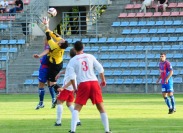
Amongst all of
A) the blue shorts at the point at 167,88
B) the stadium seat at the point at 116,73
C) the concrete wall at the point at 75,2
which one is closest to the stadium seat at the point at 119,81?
the stadium seat at the point at 116,73

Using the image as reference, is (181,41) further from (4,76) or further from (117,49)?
(4,76)

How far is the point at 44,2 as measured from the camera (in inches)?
1897

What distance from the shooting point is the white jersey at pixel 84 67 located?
16359 mm

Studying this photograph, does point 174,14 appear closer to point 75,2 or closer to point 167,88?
point 75,2

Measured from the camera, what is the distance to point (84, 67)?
1636cm

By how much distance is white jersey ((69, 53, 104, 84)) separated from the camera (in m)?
16.4

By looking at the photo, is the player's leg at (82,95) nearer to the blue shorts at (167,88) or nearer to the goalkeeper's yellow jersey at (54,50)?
the goalkeeper's yellow jersey at (54,50)

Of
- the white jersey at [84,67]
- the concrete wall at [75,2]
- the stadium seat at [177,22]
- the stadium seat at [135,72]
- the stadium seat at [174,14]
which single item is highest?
the concrete wall at [75,2]

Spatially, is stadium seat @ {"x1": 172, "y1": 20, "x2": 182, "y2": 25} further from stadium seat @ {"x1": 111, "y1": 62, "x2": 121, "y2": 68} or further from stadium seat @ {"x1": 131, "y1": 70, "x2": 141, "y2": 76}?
stadium seat @ {"x1": 131, "y1": 70, "x2": 141, "y2": 76}

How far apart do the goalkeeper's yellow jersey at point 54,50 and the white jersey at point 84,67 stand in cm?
765

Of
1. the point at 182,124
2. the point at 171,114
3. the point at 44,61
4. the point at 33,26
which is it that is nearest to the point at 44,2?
the point at 33,26

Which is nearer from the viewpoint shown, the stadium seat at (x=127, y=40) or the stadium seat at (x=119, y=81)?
the stadium seat at (x=119, y=81)

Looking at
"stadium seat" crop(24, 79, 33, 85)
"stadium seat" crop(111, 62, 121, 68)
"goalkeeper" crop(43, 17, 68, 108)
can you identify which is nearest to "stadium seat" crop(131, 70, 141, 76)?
"stadium seat" crop(111, 62, 121, 68)

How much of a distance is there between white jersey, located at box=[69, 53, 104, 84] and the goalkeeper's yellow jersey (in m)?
7.65
